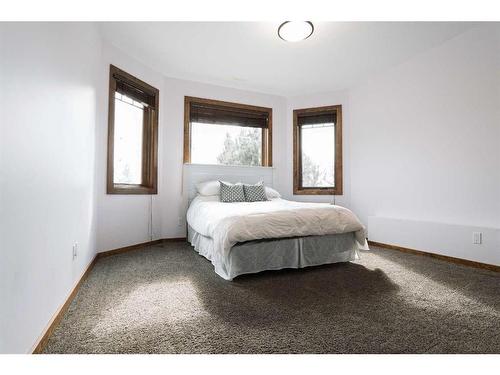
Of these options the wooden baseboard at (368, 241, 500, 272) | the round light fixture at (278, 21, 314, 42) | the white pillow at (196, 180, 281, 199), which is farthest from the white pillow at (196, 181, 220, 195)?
the wooden baseboard at (368, 241, 500, 272)

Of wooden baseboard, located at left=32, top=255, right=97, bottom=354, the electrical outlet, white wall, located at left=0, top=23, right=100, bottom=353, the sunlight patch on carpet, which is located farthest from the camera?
the electrical outlet

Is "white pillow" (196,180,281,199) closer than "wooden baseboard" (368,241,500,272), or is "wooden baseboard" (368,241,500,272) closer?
"wooden baseboard" (368,241,500,272)

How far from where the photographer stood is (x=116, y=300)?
6.00 ft

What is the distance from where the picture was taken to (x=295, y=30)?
9.03 feet

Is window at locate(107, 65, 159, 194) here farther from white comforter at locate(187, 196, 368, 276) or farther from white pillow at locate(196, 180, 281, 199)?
white comforter at locate(187, 196, 368, 276)

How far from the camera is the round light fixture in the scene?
8.76 ft

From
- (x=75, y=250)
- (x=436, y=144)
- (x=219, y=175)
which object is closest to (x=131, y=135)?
(x=219, y=175)

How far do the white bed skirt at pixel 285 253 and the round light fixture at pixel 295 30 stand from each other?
2.13m

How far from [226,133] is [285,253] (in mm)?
2582

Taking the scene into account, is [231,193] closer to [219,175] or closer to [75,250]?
[219,175]

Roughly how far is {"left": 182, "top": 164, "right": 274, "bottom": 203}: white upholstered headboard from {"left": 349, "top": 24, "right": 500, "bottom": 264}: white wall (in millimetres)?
1483
